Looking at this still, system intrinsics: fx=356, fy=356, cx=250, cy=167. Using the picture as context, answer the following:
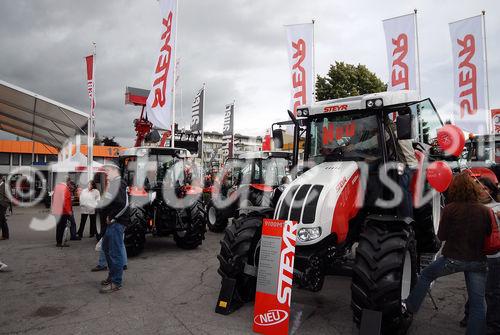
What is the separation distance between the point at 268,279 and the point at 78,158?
16441mm

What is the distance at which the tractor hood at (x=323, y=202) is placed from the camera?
3.76 meters

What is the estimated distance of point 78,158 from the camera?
696 inches

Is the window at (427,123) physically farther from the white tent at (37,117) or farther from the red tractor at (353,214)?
the white tent at (37,117)

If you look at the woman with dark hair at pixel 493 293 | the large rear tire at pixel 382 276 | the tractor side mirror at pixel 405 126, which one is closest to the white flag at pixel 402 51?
the tractor side mirror at pixel 405 126

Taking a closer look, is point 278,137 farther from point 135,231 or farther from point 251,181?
point 251,181

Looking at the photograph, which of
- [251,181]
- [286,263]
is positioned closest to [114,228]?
[286,263]

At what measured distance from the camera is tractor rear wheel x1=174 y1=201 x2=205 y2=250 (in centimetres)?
785

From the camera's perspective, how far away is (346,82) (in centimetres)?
2188

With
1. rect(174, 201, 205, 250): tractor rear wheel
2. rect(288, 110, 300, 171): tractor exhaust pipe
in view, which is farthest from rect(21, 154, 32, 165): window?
rect(288, 110, 300, 171): tractor exhaust pipe

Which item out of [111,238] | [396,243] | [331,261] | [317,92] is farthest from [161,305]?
[317,92]

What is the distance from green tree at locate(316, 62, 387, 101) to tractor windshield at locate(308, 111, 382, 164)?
58.1 ft

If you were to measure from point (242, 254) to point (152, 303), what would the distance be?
58.7 inches

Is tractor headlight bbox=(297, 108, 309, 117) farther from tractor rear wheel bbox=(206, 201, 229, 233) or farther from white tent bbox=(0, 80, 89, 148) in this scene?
white tent bbox=(0, 80, 89, 148)

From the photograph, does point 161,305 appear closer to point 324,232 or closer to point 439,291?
point 324,232
